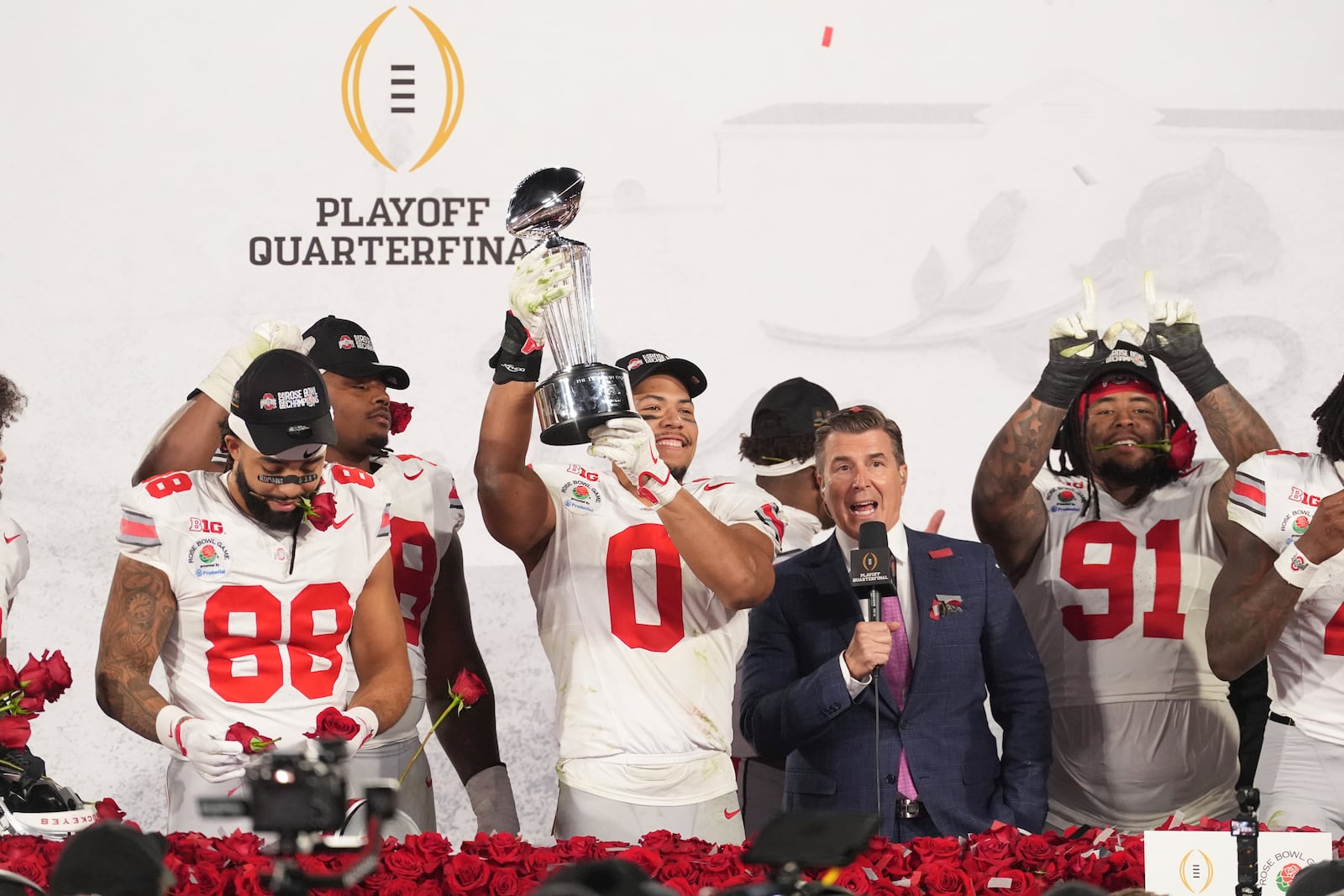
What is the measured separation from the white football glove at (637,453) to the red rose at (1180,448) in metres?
1.35

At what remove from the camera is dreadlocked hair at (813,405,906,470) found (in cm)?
329

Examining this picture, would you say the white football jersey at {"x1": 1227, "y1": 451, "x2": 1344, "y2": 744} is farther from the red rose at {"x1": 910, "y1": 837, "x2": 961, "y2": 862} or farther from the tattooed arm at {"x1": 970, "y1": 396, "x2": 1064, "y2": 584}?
the red rose at {"x1": 910, "y1": 837, "x2": 961, "y2": 862}

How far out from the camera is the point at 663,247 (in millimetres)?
4625

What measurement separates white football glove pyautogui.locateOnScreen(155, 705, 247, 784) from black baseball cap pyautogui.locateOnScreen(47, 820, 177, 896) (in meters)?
0.88

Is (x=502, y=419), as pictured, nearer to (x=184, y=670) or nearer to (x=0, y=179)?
(x=184, y=670)

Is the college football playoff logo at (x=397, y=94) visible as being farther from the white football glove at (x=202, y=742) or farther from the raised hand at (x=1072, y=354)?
the white football glove at (x=202, y=742)

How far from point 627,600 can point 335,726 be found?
2.77ft

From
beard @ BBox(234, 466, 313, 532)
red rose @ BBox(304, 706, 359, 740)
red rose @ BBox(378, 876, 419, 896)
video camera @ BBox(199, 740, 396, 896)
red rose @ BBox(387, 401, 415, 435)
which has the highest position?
red rose @ BBox(387, 401, 415, 435)

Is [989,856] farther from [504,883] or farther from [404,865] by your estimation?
[404,865]

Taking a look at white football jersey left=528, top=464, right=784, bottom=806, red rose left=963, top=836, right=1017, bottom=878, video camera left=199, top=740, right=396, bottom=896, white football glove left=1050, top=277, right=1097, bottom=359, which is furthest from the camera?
white football glove left=1050, top=277, right=1097, bottom=359

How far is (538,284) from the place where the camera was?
9.65 feet

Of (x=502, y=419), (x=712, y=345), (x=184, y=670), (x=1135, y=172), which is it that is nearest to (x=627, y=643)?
(x=502, y=419)

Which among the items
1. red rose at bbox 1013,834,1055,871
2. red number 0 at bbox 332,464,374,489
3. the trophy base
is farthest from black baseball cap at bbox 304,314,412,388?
red rose at bbox 1013,834,1055,871

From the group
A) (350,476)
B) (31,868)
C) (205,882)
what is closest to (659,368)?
(350,476)
